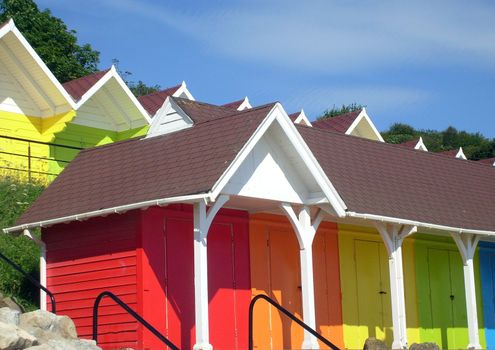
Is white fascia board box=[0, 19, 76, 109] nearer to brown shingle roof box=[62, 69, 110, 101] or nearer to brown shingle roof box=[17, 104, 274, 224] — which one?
brown shingle roof box=[62, 69, 110, 101]

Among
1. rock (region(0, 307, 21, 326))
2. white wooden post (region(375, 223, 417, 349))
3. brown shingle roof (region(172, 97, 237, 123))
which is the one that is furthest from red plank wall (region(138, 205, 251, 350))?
rock (region(0, 307, 21, 326))

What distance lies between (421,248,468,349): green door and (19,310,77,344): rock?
451 inches

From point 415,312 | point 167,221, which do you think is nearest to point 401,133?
point 415,312

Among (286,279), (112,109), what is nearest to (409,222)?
(286,279)

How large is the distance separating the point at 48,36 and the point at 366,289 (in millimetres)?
29467

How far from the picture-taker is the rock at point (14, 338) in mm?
12234

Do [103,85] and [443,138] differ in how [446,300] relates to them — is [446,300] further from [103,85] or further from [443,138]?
[443,138]

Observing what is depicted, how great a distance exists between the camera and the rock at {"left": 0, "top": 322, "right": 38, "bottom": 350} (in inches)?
482

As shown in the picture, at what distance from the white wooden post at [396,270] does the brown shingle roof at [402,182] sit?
397mm

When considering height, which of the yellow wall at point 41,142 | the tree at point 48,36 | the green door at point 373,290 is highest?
the tree at point 48,36

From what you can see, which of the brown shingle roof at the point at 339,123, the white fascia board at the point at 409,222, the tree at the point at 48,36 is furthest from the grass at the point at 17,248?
the tree at the point at 48,36

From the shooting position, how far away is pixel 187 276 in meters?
17.9

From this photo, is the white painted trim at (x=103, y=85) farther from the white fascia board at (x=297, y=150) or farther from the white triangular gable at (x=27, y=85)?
the white fascia board at (x=297, y=150)

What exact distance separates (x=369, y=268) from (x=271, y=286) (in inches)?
139
